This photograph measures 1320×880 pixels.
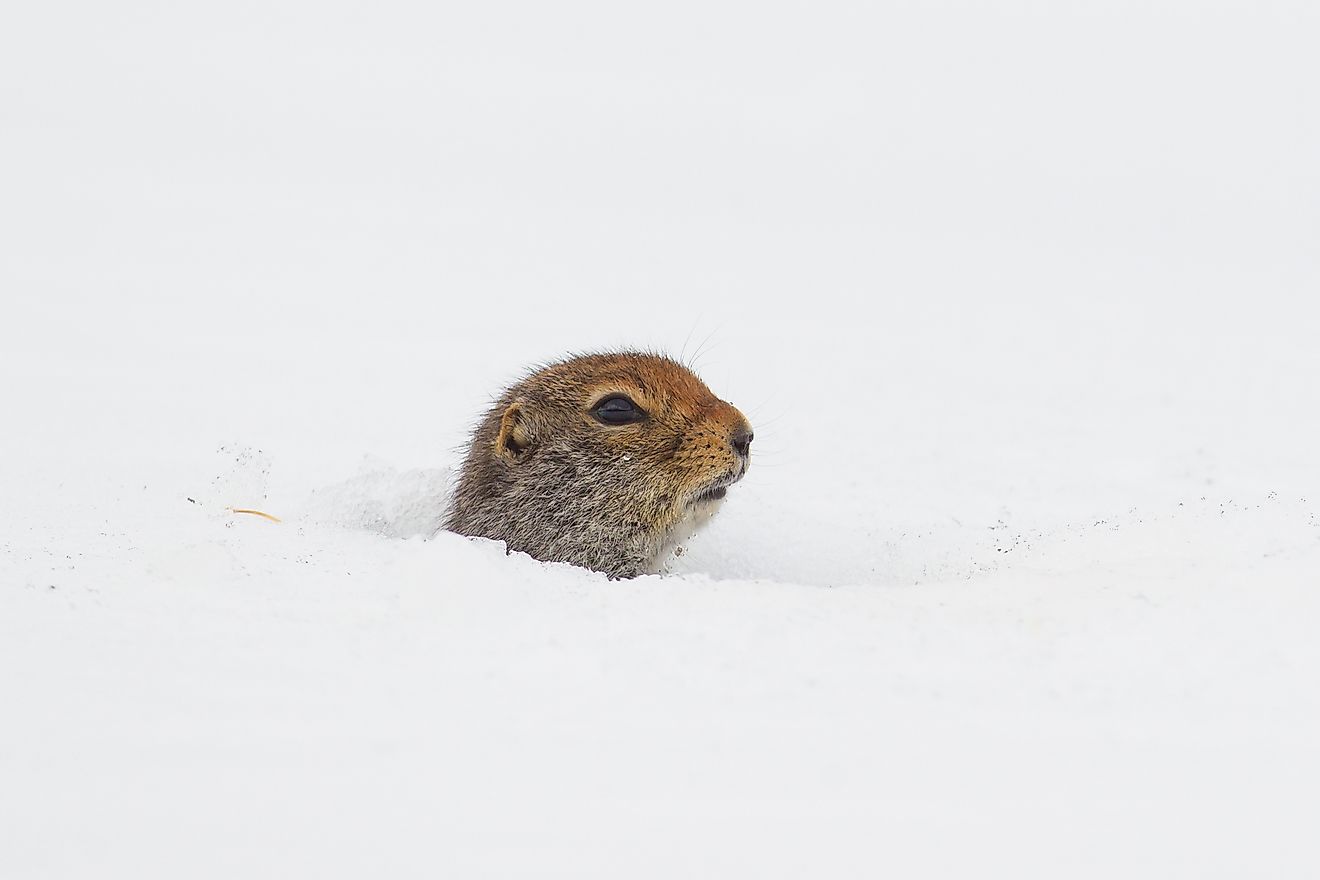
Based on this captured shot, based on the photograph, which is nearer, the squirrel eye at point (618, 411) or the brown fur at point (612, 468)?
the brown fur at point (612, 468)

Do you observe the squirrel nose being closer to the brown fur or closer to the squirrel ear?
the brown fur

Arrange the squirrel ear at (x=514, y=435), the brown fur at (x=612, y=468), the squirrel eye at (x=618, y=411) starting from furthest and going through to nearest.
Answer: the squirrel ear at (x=514, y=435)
the squirrel eye at (x=618, y=411)
the brown fur at (x=612, y=468)

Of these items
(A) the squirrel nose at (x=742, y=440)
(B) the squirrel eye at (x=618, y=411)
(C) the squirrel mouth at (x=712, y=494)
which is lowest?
(C) the squirrel mouth at (x=712, y=494)

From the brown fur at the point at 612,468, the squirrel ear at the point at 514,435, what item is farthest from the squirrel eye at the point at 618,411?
the squirrel ear at the point at 514,435

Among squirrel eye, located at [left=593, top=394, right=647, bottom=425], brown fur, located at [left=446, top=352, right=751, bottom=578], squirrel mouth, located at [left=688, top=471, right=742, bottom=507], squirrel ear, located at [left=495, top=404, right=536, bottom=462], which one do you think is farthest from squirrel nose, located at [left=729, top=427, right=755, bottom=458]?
squirrel ear, located at [left=495, top=404, right=536, bottom=462]

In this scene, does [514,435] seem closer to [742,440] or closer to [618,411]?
[618,411]

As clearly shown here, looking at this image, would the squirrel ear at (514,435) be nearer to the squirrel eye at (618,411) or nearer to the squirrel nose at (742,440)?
the squirrel eye at (618,411)

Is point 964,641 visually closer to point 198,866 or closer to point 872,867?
point 872,867

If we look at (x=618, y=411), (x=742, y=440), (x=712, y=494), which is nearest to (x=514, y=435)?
(x=618, y=411)
